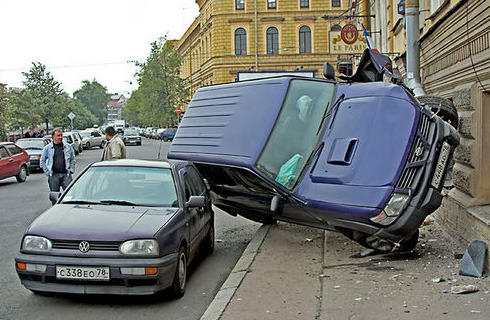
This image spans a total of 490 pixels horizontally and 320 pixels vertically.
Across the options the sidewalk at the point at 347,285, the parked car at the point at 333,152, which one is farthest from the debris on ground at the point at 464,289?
the parked car at the point at 333,152

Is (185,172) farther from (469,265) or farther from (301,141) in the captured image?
(469,265)

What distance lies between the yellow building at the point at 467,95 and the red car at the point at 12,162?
49.7 ft

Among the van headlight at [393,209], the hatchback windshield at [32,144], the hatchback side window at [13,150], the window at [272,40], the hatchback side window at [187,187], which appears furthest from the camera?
the window at [272,40]

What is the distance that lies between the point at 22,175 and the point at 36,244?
16245mm

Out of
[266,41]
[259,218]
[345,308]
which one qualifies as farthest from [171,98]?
[345,308]

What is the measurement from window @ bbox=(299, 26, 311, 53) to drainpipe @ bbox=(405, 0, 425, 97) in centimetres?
4371

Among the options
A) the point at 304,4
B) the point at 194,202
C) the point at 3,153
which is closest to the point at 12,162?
the point at 3,153

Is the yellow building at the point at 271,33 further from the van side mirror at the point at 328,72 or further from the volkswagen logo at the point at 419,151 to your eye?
the volkswagen logo at the point at 419,151

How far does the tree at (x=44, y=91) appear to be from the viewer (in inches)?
2206

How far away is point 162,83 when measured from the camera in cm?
7050

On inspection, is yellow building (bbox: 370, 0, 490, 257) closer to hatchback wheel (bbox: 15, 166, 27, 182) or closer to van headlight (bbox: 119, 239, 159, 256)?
van headlight (bbox: 119, 239, 159, 256)

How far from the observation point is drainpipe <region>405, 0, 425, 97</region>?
9500mm

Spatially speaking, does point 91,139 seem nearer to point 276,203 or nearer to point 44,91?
point 44,91

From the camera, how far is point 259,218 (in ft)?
31.8
